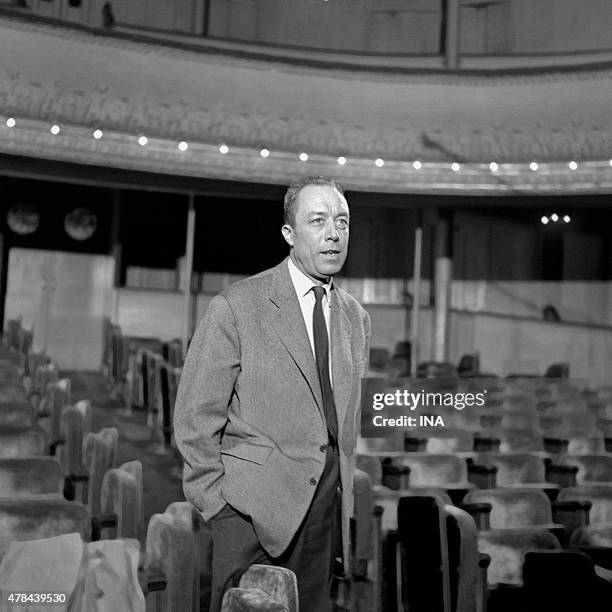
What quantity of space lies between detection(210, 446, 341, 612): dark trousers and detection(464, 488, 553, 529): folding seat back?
167cm

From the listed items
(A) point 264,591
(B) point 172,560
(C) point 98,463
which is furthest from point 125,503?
(A) point 264,591

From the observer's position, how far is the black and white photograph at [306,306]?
1.60m

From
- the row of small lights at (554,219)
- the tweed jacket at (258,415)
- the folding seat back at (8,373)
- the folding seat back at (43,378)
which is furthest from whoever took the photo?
the row of small lights at (554,219)

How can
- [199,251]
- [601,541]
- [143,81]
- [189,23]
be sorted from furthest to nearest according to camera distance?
[199,251] → [189,23] → [143,81] → [601,541]

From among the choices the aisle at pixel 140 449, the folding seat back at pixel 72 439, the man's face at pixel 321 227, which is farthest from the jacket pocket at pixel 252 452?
the aisle at pixel 140 449

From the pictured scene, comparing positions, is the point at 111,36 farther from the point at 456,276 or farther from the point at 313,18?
the point at 456,276

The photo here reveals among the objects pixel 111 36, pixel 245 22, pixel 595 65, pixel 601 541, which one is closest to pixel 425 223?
pixel 595 65

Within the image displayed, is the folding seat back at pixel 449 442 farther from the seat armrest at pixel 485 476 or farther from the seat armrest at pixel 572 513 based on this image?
the seat armrest at pixel 572 513

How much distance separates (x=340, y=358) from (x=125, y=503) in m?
1.05

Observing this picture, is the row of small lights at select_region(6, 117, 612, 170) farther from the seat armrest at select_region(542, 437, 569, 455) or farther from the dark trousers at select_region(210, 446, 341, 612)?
the dark trousers at select_region(210, 446, 341, 612)

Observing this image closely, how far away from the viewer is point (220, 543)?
61.8 inches

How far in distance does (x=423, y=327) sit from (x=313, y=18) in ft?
10.9

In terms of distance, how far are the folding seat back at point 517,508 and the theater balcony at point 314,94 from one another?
4520mm

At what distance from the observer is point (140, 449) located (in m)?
5.45
